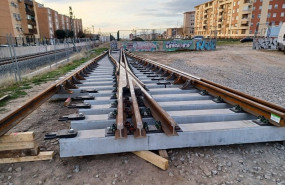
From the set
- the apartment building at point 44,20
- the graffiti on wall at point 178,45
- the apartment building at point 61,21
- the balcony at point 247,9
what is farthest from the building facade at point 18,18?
the balcony at point 247,9

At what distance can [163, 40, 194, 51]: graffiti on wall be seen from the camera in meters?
31.5

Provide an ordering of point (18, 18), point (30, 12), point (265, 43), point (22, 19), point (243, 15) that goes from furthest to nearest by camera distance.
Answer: point (243, 15), point (30, 12), point (22, 19), point (18, 18), point (265, 43)

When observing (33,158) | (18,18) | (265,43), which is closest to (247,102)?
(33,158)

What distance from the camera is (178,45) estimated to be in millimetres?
31500

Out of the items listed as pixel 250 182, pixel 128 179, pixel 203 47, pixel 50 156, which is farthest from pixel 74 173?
pixel 203 47

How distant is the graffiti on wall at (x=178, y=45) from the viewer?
31.5 metres

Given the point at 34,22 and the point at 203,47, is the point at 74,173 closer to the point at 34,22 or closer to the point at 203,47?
the point at 203,47

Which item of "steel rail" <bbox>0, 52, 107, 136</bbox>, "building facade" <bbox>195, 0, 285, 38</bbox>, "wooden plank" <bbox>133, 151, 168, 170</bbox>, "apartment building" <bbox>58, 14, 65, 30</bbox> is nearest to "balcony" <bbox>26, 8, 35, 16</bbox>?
"apartment building" <bbox>58, 14, 65, 30</bbox>

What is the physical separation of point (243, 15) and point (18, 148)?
280ft

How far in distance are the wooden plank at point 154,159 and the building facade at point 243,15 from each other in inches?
2529

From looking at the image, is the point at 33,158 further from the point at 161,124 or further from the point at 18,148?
the point at 161,124

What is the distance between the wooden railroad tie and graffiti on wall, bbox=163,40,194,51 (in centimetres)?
3059

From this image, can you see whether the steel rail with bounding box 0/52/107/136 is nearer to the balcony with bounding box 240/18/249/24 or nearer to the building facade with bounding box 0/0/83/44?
the building facade with bounding box 0/0/83/44

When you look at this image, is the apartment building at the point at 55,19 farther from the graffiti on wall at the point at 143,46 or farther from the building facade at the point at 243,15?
the graffiti on wall at the point at 143,46
